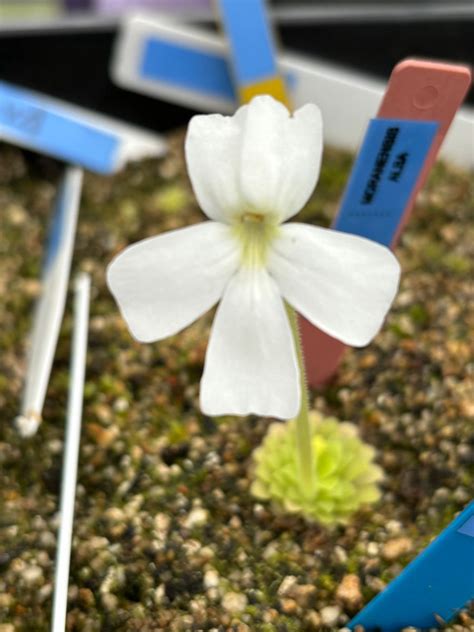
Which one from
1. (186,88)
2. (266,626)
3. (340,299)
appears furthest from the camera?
(186,88)

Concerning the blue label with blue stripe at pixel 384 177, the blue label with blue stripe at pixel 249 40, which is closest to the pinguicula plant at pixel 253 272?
the blue label with blue stripe at pixel 384 177

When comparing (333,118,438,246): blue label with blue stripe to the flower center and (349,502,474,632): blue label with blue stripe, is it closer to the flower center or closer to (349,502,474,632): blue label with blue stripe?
the flower center

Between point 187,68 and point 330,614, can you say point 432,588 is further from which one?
point 187,68

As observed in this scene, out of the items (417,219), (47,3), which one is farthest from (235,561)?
(47,3)

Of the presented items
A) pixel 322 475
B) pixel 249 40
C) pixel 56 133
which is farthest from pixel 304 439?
pixel 56 133

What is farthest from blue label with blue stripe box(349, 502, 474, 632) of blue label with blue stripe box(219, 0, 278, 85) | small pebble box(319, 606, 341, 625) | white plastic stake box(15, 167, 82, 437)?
blue label with blue stripe box(219, 0, 278, 85)

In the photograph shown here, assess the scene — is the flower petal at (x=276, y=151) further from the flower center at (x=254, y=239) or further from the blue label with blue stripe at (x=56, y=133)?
the blue label with blue stripe at (x=56, y=133)

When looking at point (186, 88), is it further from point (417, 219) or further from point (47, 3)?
point (47, 3)
